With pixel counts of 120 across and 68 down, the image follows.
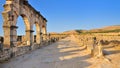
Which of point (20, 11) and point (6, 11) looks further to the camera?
point (20, 11)

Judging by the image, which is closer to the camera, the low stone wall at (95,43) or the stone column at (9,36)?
the low stone wall at (95,43)

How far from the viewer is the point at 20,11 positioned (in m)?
15.5

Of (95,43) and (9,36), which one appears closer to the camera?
(9,36)

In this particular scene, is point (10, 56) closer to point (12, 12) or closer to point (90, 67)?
point (12, 12)

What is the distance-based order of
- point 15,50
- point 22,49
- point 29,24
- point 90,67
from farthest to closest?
point 29,24, point 22,49, point 15,50, point 90,67

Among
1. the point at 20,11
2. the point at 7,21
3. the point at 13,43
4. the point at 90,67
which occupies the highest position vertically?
the point at 20,11

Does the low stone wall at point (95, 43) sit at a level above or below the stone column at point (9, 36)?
→ below

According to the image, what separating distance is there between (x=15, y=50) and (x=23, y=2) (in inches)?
211

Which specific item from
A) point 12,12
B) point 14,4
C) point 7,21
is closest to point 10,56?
point 7,21

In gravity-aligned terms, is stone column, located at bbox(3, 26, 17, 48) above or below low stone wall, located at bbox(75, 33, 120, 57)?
above

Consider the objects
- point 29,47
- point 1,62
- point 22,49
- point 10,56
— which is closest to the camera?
point 1,62

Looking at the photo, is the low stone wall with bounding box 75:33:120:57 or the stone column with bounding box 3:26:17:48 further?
the stone column with bounding box 3:26:17:48

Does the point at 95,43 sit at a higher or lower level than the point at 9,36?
lower

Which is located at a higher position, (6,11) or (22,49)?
(6,11)
